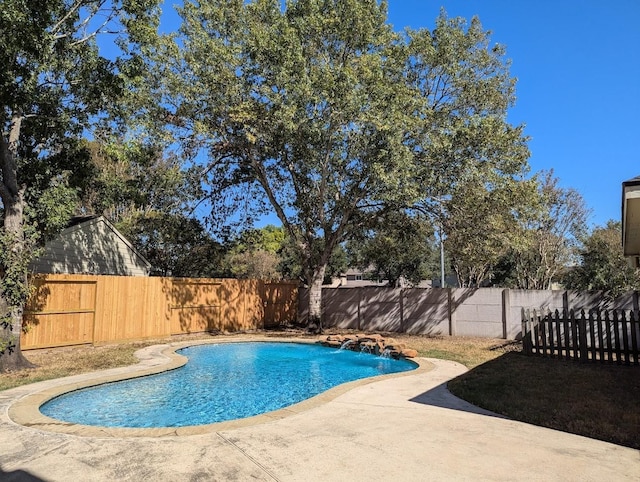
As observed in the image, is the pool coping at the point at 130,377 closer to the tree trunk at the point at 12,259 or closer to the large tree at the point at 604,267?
the tree trunk at the point at 12,259

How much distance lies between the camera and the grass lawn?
18.7 feet

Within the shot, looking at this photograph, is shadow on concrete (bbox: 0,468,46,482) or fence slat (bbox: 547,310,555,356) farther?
fence slat (bbox: 547,310,555,356)

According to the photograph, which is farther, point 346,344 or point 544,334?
point 346,344

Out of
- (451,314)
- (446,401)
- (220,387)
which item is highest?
(451,314)

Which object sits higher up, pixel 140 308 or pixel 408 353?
pixel 140 308

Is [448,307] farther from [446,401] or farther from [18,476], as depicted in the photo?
[18,476]

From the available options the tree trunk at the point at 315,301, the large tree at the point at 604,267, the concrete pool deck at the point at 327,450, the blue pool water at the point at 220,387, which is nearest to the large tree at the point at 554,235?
the large tree at the point at 604,267

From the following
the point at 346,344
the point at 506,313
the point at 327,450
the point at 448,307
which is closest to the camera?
the point at 327,450

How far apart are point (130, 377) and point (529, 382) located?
8054 millimetres

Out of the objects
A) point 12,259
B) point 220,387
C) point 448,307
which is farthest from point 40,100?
point 448,307

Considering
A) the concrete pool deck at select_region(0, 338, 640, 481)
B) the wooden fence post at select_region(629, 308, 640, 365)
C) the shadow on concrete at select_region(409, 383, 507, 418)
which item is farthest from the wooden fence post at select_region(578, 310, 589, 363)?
the concrete pool deck at select_region(0, 338, 640, 481)

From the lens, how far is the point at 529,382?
809 cm

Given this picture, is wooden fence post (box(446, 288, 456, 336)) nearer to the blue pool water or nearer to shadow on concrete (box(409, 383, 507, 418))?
the blue pool water

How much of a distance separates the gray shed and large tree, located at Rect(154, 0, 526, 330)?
4.97 meters
